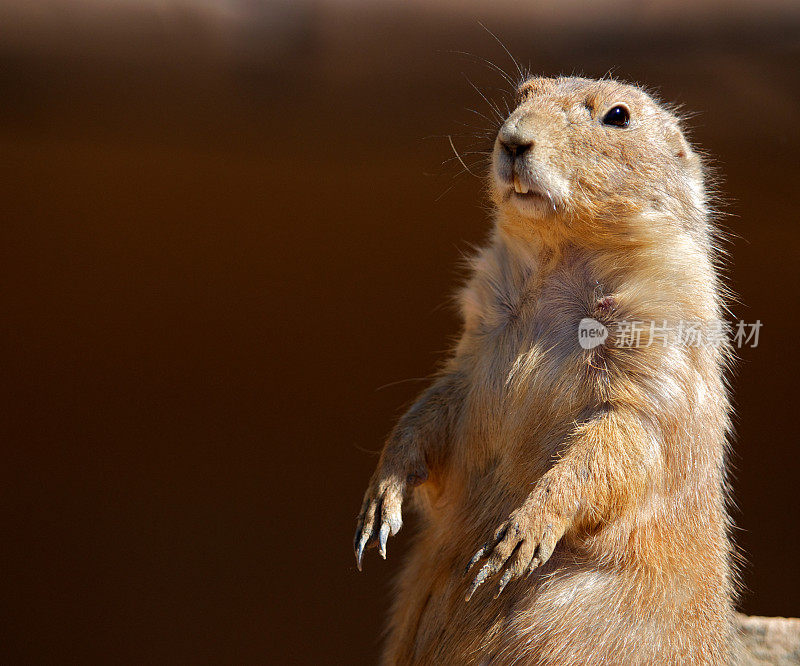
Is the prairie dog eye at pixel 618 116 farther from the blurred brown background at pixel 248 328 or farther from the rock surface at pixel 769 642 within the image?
the rock surface at pixel 769 642

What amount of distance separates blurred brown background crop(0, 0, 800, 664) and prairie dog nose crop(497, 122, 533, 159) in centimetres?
100

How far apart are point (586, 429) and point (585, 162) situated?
671 millimetres

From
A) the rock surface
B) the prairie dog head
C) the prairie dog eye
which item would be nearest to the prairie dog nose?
the prairie dog head

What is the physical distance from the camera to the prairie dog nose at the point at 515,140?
2.11 metres

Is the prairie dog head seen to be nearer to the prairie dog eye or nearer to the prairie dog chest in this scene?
the prairie dog eye

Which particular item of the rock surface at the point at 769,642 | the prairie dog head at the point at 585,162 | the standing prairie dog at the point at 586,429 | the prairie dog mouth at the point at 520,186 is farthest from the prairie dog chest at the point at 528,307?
the rock surface at the point at 769,642

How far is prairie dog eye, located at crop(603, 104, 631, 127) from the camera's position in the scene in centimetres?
227

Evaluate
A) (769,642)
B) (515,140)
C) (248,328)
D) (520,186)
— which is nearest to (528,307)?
(520,186)

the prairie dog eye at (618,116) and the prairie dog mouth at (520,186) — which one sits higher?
the prairie dog eye at (618,116)

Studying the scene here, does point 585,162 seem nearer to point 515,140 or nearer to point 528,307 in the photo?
point 515,140

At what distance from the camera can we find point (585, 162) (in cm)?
216

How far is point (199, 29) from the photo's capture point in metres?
2.87

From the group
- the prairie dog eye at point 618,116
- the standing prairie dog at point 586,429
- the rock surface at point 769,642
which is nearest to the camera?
the standing prairie dog at point 586,429

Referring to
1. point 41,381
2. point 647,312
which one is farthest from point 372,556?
point 647,312
